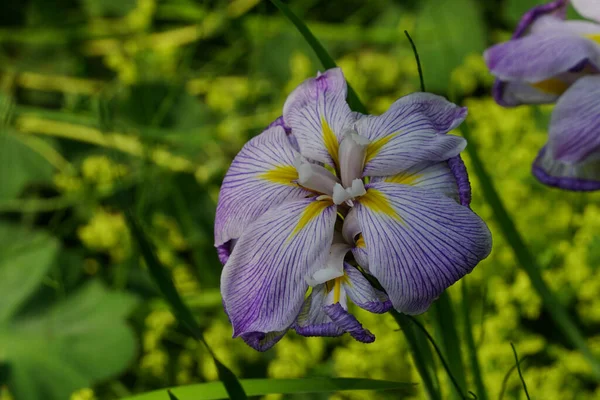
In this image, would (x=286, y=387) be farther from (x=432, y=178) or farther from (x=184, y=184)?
(x=184, y=184)

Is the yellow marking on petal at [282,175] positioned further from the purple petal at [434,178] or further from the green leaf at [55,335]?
the green leaf at [55,335]

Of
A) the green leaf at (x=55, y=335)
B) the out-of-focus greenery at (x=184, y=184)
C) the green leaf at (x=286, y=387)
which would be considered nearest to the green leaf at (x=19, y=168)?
the out-of-focus greenery at (x=184, y=184)

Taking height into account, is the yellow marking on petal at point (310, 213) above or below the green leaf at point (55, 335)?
above

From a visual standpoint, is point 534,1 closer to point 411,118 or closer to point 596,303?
point 596,303

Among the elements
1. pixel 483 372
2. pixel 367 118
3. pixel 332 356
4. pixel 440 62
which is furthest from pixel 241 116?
pixel 367 118

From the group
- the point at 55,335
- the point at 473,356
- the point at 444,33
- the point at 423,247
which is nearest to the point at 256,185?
the point at 423,247

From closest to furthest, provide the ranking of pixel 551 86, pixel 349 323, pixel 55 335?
pixel 349 323
pixel 551 86
pixel 55 335
